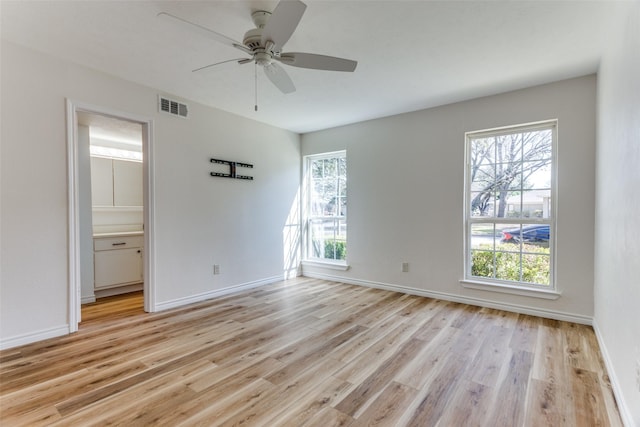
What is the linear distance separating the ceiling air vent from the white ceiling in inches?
5.3

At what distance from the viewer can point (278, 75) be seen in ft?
7.64

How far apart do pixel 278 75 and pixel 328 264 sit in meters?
3.37

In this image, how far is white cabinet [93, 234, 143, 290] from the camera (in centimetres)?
404

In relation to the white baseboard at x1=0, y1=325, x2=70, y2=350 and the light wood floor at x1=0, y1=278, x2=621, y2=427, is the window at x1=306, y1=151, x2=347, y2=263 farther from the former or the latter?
the white baseboard at x1=0, y1=325, x2=70, y2=350

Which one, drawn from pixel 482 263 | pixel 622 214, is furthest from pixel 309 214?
pixel 622 214

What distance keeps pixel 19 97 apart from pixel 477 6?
366 cm

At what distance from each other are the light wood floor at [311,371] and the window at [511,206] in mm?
545

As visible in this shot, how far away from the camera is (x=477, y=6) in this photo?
2.02m

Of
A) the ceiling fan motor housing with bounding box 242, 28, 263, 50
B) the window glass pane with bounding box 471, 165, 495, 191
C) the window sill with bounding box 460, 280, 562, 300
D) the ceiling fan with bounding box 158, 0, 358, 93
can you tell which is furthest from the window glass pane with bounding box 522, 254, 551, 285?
the ceiling fan motor housing with bounding box 242, 28, 263, 50

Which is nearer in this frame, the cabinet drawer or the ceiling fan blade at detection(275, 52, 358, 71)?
the ceiling fan blade at detection(275, 52, 358, 71)

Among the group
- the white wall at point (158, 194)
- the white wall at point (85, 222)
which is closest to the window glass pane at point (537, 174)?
the white wall at point (158, 194)

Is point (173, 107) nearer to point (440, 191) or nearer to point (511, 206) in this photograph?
point (440, 191)

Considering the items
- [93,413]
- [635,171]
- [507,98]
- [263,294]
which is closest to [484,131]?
[507,98]

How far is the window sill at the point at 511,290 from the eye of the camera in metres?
3.23
